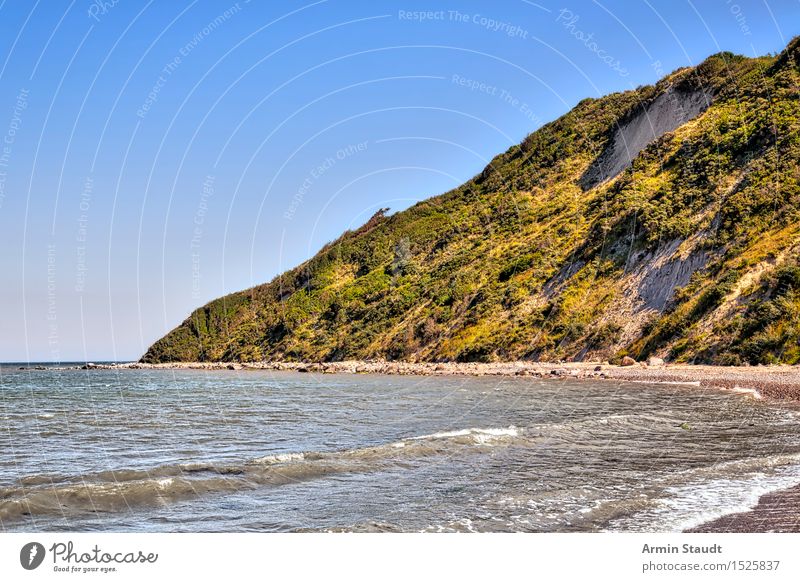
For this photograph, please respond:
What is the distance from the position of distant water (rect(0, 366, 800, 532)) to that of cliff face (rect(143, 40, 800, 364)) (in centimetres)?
1900

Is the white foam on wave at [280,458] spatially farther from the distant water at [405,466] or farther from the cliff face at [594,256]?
the cliff face at [594,256]

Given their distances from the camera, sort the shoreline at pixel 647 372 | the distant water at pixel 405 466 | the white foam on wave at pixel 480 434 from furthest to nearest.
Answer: the shoreline at pixel 647 372, the white foam on wave at pixel 480 434, the distant water at pixel 405 466

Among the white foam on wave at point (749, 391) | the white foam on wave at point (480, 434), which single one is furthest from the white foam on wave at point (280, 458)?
the white foam on wave at point (749, 391)

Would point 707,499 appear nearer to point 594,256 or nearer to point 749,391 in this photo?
point 749,391

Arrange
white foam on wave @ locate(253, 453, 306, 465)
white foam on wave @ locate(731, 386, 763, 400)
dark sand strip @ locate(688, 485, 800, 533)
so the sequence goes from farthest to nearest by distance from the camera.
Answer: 1. white foam on wave @ locate(731, 386, 763, 400)
2. white foam on wave @ locate(253, 453, 306, 465)
3. dark sand strip @ locate(688, 485, 800, 533)

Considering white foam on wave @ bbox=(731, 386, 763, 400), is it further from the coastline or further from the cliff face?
the cliff face

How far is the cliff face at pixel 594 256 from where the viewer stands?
4772 cm

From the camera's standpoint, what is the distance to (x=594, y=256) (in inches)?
2589
